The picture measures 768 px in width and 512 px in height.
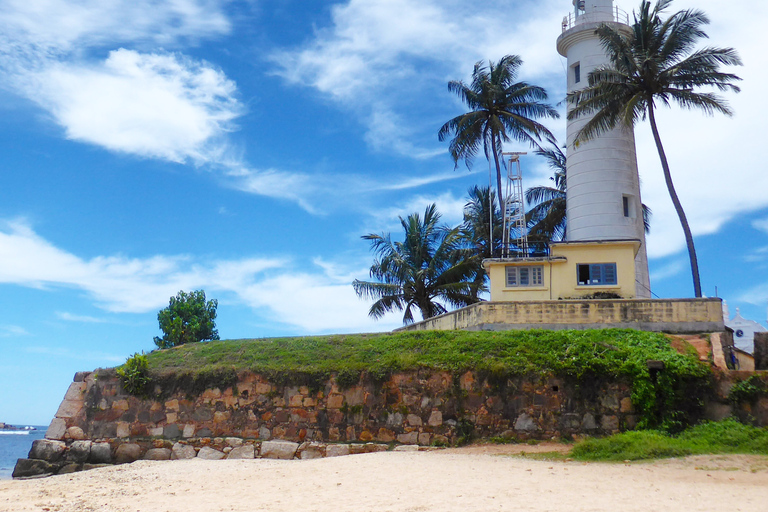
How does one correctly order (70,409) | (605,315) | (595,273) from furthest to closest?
(595,273) → (605,315) → (70,409)

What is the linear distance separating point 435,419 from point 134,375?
8.41 m

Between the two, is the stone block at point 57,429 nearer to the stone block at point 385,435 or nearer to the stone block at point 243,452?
the stone block at point 243,452

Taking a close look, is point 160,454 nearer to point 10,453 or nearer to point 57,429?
point 57,429

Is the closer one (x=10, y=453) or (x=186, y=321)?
(x=186, y=321)

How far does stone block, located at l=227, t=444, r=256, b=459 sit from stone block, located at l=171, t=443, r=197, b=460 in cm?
104

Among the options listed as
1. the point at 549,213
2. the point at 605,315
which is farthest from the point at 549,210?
the point at 605,315

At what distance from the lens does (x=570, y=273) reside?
2295 centimetres

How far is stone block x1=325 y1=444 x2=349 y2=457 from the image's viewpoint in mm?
14656

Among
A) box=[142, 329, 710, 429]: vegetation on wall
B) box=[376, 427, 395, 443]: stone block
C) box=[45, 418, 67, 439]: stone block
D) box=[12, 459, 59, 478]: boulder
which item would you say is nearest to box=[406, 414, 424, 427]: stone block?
box=[376, 427, 395, 443]: stone block

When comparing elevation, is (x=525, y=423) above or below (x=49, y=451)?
above

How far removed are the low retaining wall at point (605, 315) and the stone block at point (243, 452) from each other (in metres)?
7.62

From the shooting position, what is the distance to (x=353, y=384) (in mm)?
15383

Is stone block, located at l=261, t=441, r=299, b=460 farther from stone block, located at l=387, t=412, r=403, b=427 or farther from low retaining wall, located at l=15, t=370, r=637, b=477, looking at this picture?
stone block, located at l=387, t=412, r=403, b=427

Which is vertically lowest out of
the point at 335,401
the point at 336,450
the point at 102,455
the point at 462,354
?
the point at 102,455
